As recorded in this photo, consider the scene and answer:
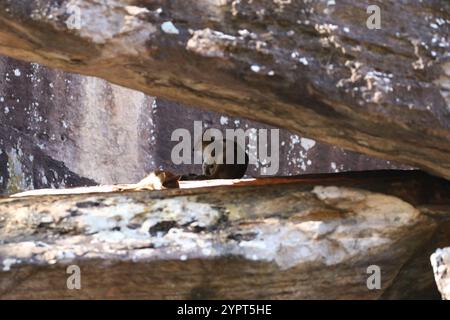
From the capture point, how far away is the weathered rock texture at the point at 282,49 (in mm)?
2377

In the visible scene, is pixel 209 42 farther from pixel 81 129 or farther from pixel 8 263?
pixel 81 129

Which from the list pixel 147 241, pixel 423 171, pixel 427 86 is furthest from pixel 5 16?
pixel 423 171

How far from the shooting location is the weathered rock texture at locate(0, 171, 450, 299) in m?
2.47

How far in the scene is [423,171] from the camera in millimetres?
2857

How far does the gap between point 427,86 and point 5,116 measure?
2.52 metres

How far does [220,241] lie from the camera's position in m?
2.53

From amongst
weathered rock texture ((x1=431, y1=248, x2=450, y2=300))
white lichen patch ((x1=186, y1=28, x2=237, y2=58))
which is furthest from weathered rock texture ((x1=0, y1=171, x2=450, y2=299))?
white lichen patch ((x1=186, y1=28, x2=237, y2=58))

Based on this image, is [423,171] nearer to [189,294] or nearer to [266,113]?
[266,113]

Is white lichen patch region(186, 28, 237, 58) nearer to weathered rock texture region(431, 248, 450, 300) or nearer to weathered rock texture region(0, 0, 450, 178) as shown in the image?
weathered rock texture region(0, 0, 450, 178)

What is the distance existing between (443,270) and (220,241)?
20.4 inches

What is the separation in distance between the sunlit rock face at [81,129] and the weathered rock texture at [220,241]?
124cm

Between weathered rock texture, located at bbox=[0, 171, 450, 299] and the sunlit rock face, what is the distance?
124 cm

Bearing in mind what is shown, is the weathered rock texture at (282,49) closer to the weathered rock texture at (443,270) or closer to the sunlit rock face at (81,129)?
the weathered rock texture at (443,270)

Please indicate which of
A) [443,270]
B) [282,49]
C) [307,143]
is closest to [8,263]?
[282,49]
